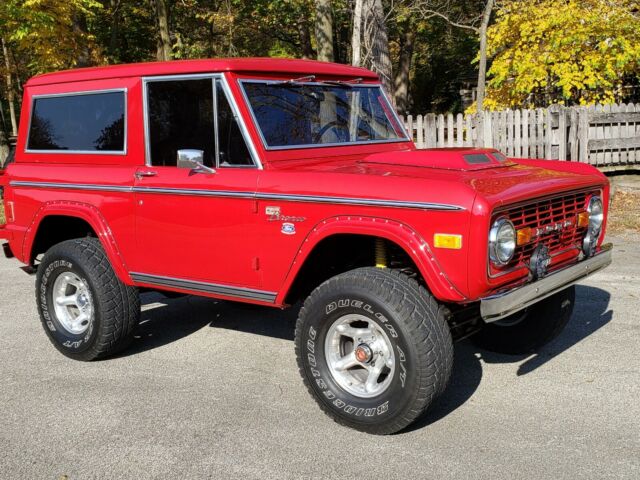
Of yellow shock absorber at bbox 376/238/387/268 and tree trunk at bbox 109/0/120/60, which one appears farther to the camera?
tree trunk at bbox 109/0/120/60

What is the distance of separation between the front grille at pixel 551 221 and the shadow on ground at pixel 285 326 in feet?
3.31

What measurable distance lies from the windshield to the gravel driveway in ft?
5.32

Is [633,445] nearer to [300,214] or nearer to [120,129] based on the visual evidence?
[300,214]

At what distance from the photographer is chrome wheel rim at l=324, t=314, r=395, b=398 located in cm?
369

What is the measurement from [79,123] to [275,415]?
2.62 m

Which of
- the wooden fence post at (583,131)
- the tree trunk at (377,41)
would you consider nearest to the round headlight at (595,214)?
the tree trunk at (377,41)

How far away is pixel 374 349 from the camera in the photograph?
12.2ft

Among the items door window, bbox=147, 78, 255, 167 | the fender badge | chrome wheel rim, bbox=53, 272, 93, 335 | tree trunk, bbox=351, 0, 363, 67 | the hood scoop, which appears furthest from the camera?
tree trunk, bbox=351, 0, 363, 67

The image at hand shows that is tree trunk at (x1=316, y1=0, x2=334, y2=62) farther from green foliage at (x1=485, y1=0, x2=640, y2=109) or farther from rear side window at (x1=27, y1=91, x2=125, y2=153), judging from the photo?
rear side window at (x1=27, y1=91, x2=125, y2=153)

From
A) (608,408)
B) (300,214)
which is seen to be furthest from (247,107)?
(608,408)

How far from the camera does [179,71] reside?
172 inches

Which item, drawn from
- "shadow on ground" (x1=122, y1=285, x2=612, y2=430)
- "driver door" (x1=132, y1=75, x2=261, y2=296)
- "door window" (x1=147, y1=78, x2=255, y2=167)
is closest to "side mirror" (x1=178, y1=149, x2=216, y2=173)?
"driver door" (x1=132, y1=75, x2=261, y2=296)

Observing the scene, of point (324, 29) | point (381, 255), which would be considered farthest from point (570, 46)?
point (381, 255)

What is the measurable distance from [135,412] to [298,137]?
1970 millimetres
